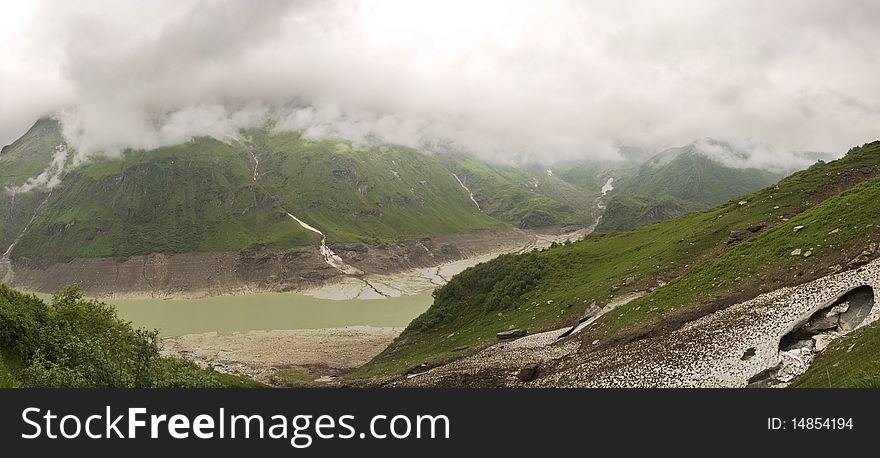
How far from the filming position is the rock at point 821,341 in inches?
745

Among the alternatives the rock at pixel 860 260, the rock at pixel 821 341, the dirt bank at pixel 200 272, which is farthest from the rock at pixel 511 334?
the dirt bank at pixel 200 272

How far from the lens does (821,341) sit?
1938 centimetres

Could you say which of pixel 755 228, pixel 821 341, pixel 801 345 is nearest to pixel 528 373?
pixel 801 345

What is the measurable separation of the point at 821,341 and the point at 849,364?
4682 millimetres

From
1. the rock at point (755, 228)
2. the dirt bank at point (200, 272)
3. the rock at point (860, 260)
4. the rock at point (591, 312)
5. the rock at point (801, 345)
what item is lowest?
the rock at point (801, 345)

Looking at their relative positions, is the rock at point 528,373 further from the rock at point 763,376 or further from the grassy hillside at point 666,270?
the rock at point 763,376

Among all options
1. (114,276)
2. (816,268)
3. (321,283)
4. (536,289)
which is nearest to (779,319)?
(816,268)

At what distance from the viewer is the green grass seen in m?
13.6

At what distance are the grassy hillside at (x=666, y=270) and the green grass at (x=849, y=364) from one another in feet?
26.3

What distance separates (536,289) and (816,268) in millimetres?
28168

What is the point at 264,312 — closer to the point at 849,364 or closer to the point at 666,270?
the point at 666,270

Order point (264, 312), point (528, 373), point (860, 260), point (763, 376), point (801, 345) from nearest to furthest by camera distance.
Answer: point (763, 376) < point (801, 345) < point (860, 260) < point (528, 373) < point (264, 312)

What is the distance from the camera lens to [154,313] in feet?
424

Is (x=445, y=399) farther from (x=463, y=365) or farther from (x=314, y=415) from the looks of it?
(x=463, y=365)
